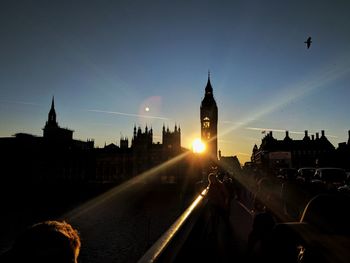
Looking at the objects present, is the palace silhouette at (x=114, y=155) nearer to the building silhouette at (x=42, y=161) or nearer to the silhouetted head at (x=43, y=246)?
the building silhouette at (x=42, y=161)

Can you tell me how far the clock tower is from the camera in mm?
79225

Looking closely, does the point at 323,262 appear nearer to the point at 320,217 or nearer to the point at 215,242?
the point at 320,217

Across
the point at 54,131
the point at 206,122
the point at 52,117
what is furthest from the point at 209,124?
the point at 52,117

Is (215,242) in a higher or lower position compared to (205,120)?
lower

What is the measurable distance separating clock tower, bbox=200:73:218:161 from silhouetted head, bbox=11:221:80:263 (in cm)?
7710

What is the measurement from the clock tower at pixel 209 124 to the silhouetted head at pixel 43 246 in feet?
253

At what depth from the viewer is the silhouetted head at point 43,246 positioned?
1.63 metres

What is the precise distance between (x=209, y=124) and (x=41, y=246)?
80623mm

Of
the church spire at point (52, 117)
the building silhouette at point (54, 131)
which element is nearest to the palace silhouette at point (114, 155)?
the building silhouette at point (54, 131)

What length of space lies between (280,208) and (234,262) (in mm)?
1776

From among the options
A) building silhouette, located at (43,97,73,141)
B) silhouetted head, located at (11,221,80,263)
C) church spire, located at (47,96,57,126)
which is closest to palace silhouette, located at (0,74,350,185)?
building silhouette, located at (43,97,73,141)

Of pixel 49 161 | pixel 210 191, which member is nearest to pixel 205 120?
pixel 49 161

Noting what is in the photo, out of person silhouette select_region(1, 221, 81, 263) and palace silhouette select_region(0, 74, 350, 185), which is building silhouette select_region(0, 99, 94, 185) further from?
person silhouette select_region(1, 221, 81, 263)

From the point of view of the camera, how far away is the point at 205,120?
81.8m
